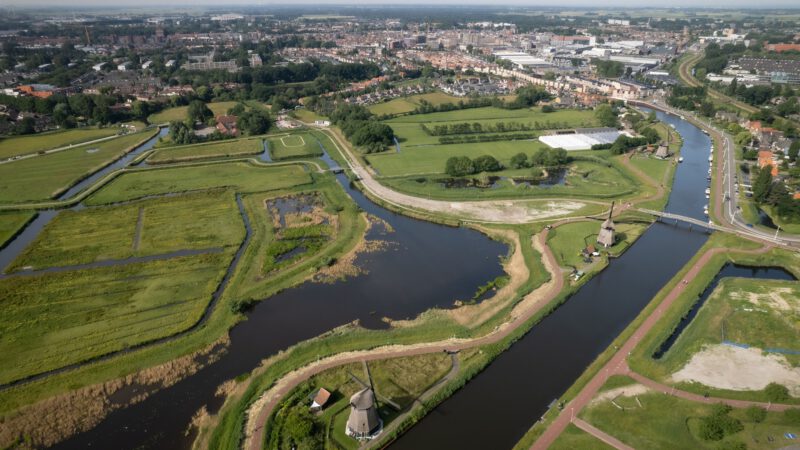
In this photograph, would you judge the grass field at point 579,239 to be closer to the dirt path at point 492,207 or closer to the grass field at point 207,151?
the dirt path at point 492,207

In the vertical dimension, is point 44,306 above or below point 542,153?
below

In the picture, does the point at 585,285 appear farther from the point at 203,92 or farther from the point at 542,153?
the point at 203,92

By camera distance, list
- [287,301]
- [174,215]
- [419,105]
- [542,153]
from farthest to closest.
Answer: [419,105]
[542,153]
[174,215]
[287,301]

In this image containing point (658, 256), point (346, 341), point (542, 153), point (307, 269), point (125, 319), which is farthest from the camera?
point (542, 153)

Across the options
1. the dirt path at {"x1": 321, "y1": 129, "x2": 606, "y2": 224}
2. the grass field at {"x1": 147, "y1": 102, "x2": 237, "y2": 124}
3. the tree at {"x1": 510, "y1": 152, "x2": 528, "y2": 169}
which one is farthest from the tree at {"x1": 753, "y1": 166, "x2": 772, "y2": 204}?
the grass field at {"x1": 147, "y1": 102, "x2": 237, "y2": 124}

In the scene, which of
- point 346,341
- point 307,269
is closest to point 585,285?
point 346,341

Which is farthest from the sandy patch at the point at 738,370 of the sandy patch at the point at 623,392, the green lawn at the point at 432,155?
the green lawn at the point at 432,155

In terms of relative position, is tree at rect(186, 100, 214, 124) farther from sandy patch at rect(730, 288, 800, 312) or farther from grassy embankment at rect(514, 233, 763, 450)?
sandy patch at rect(730, 288, 800, 312)

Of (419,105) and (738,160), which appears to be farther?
(419,105)
